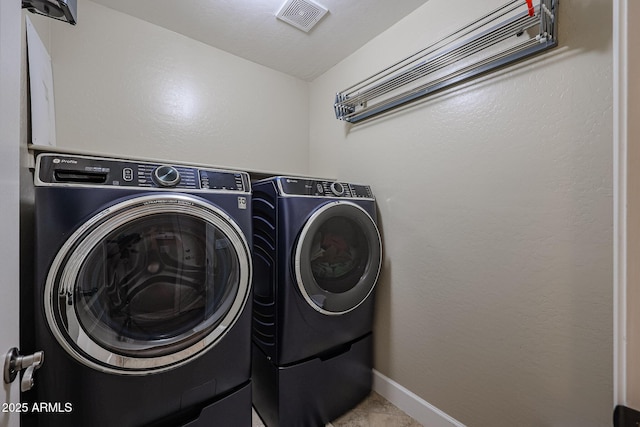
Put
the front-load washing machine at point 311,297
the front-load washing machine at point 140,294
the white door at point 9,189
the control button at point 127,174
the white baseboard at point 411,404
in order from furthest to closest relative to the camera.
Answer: the white baseboard at point 411,404
the front-load washing machine at point 311,297
the control button at point 127,174
the front-load washing machine at point 140,294
the white door at point 9,189

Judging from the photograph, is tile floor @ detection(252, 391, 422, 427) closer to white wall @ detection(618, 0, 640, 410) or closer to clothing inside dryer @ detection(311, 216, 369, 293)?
clothing inside dryer @ detection(311, 216, 369, 293)

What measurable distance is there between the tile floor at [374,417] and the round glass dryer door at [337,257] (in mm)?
622

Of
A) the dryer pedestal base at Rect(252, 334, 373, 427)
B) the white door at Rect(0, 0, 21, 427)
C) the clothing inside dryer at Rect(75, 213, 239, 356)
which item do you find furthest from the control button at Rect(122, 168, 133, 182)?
the dryer pedestal base at Rect(252, 334, 373, 427)

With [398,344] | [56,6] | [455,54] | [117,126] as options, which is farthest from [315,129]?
[398,344]

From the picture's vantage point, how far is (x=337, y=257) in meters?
1.45

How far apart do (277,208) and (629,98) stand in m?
1.15

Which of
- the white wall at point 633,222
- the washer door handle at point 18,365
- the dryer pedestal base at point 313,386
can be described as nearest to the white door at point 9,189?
the washer door handle at point 18,365

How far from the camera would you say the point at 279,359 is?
1230 mm

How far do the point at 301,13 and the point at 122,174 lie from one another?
130 cm

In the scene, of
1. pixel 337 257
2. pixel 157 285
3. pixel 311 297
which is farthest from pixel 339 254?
pixel 157 285

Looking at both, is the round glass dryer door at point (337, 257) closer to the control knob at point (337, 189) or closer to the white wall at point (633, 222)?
the control knob at point (337, 189)

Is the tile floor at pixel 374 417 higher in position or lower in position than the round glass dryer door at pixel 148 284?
lower

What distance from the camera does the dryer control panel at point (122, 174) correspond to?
80cm

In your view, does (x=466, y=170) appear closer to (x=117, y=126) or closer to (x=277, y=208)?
(x=277, y=208)
